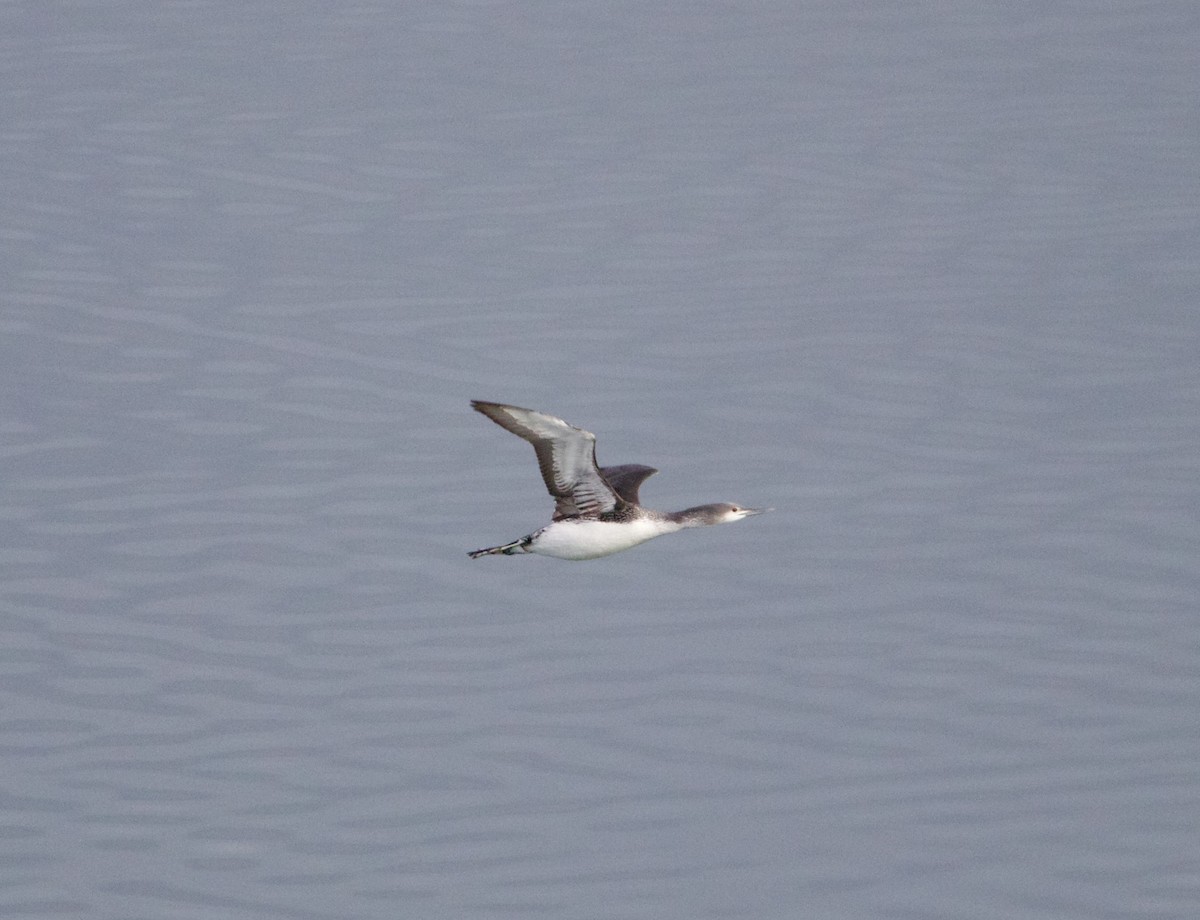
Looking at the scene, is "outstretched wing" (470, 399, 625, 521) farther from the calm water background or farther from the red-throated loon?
the calm water background

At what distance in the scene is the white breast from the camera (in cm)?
1523

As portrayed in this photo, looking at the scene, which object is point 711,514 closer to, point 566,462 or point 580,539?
point 580,539

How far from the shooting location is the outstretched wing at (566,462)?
45.6 feet

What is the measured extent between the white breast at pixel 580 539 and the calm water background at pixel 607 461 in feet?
11.3

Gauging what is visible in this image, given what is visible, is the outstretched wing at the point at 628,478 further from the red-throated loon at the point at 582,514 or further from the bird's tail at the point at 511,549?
the bird's tail at the point at 511,549

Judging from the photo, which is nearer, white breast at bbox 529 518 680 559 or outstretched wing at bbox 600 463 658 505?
white breast at bbox 529 518 680 559

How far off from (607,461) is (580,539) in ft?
31.0

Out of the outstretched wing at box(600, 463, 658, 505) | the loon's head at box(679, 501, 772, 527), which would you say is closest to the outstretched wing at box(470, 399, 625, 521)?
the outstretched wing at box(600, 463, 658, 505)

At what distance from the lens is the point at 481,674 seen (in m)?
20.0

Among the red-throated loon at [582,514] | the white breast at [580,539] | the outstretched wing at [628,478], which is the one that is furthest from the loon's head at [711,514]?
the white breast at [580,539]

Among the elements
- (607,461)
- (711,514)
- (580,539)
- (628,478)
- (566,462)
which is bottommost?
(580,539)

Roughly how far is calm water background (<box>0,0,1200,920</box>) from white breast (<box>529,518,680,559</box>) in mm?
3450

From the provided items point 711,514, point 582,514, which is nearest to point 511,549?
point 582,514

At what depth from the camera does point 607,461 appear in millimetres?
24734
